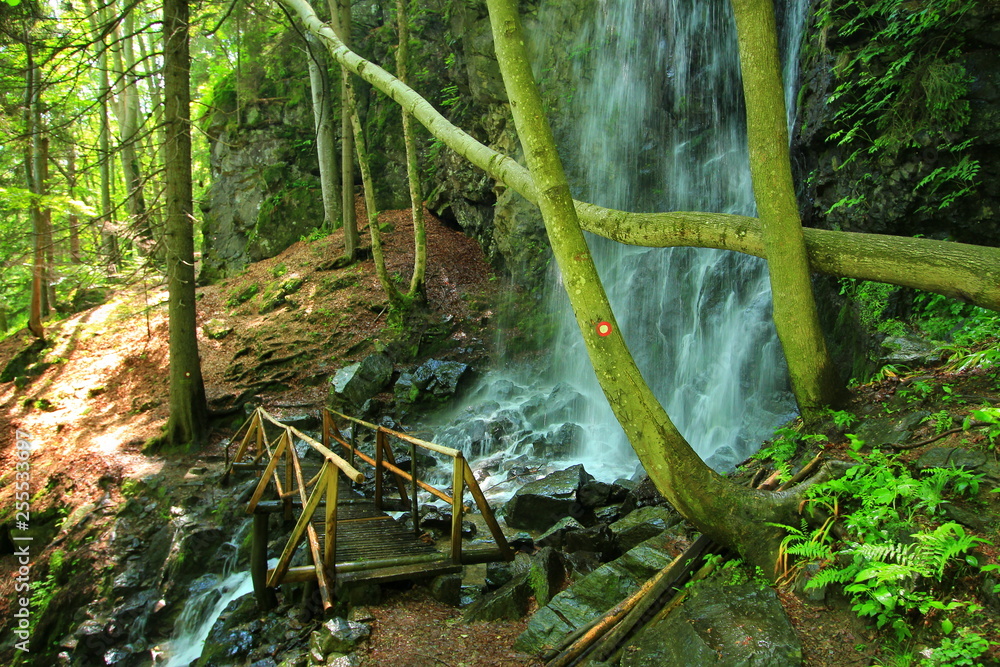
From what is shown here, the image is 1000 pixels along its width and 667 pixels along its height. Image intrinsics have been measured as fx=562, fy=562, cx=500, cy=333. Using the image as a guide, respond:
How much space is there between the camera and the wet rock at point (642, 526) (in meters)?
5.31

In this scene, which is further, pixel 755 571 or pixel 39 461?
pixel 39 461

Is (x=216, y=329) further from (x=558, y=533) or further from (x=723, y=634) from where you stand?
(x=723, y=634)

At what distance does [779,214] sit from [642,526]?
306cm

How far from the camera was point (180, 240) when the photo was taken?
917cm

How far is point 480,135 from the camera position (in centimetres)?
1506

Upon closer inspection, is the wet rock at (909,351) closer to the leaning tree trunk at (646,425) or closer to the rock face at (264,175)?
the leaning tree trunk at (646,425)

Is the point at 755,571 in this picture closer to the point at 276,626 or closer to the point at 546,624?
the point at 546,624

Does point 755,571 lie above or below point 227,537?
above

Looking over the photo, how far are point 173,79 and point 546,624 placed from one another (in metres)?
9.76

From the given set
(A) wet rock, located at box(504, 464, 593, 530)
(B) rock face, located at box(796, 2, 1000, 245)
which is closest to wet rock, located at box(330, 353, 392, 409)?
(A) wet rock, located at box(504, 464, 593, 530)

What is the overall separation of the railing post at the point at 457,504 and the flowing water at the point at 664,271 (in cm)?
392

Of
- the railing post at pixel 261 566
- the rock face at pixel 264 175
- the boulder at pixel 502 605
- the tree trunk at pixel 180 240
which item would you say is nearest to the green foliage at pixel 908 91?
the boulder at pixel 502 605

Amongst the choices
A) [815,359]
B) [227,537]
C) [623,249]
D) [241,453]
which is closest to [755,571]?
[815,359]

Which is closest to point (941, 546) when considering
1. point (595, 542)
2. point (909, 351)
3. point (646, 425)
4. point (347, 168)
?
point (646, 425)
